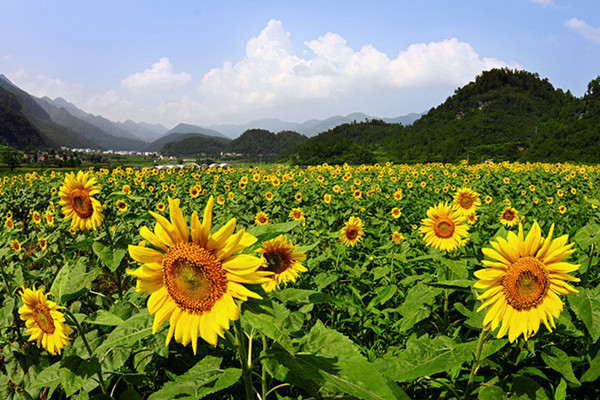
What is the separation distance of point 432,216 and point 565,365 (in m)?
1.80

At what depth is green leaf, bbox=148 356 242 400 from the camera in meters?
1.32

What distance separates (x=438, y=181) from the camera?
42.3 ft

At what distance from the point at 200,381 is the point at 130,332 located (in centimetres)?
38

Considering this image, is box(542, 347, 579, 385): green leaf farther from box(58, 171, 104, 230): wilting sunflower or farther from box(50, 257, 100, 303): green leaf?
box(58, 171, 104, 230): wilting sunflower

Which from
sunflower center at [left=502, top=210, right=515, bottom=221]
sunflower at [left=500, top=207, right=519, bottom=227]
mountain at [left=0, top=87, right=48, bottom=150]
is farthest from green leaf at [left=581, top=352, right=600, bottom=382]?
mountain at [left=0, top=87, right=48, bottom=150]

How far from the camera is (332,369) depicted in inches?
45.8

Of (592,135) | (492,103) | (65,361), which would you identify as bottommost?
(65,361)

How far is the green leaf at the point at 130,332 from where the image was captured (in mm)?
1257

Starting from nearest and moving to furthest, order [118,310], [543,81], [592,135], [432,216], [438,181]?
[118,310]
[432,216]
[438,181]
[592,135]
[543,81]

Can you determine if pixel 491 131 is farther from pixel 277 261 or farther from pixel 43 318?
pixel 43 318

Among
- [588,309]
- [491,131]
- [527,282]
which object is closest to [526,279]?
[527,282]

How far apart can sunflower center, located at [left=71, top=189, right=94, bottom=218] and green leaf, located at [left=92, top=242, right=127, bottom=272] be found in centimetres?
50

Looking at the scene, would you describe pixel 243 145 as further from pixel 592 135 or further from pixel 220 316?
pixel 220 316

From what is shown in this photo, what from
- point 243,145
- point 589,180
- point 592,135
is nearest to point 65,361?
point 589,180
